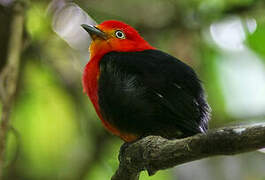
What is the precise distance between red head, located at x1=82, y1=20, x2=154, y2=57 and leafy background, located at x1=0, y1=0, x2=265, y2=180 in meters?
0.66

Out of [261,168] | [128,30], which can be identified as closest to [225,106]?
[261,168]

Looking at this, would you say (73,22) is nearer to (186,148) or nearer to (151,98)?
(151,98)

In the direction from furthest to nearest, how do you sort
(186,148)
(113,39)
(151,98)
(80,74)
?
(80,74) < (113,39) < (151,98) < (186,148)

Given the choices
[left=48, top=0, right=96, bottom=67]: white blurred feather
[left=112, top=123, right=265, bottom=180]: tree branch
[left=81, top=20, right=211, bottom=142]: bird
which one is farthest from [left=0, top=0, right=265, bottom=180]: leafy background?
[left=112, top=123, right=265, bottom=180]: tree branch

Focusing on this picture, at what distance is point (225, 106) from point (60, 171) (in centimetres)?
170

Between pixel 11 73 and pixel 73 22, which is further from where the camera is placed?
pixel 73 22

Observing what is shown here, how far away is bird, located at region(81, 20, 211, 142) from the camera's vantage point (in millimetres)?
3469

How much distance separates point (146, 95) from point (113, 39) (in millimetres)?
1156

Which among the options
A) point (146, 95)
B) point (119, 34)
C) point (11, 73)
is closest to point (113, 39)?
point (119, 34)

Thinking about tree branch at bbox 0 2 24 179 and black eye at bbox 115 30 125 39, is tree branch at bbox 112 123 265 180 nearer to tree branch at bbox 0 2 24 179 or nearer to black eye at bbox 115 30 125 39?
tree branch at bbox 0 2 24 179

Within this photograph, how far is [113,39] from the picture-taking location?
14.9ft

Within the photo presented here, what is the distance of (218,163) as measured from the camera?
4418 millimetres

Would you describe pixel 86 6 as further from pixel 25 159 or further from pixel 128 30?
pixel 25 159

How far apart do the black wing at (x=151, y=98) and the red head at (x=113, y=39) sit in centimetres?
65
